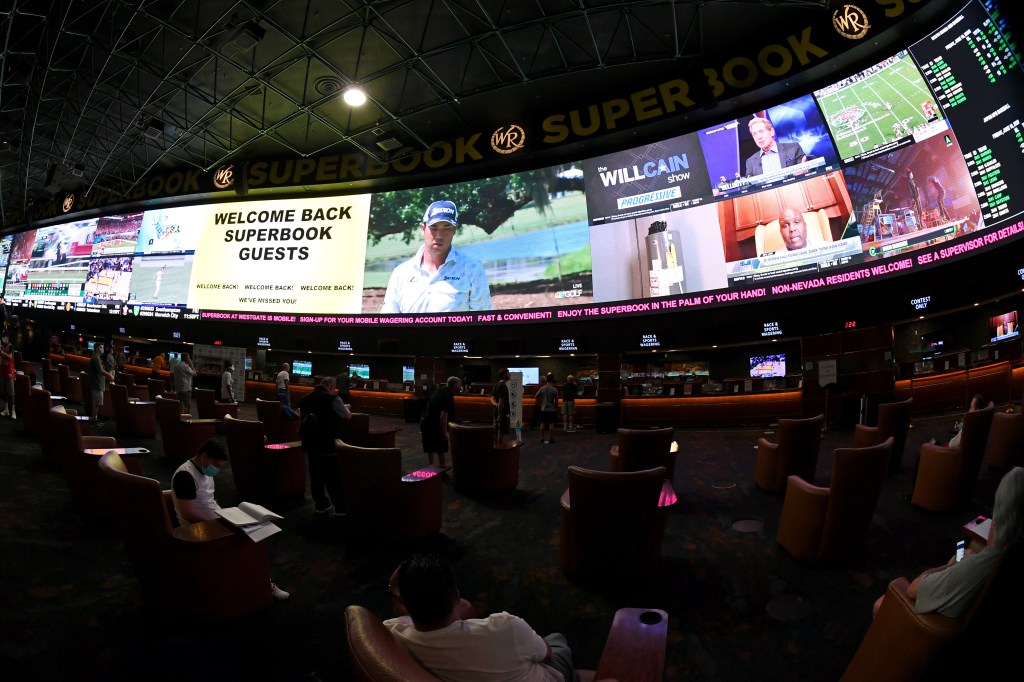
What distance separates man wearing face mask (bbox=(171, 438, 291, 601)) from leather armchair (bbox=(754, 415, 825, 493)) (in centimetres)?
471

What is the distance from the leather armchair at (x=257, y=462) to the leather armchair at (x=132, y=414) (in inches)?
144

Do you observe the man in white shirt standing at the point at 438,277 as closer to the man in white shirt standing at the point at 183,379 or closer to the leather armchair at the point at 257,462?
the man in white shirt standing at the point at 183,379

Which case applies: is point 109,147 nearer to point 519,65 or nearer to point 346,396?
point 346,396

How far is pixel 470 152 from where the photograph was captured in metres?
13.3

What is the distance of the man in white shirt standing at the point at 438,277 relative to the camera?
13352mm

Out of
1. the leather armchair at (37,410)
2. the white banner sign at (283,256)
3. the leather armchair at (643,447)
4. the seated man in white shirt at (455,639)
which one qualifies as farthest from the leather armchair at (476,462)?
the white banner sign at (283,256)

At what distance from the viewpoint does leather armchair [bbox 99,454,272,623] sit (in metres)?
2.55

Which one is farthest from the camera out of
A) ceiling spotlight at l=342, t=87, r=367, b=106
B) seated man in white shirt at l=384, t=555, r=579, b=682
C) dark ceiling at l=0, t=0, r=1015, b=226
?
ceiling spotlight at l=342, t=87, r=367, b=106

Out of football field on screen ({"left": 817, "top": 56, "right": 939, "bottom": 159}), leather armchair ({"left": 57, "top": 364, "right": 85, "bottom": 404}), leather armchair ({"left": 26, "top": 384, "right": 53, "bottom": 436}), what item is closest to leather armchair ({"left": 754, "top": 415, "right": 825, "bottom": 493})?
football field on screen ({"left": 817, "top": 56, "right": 939, "bottom": 159})

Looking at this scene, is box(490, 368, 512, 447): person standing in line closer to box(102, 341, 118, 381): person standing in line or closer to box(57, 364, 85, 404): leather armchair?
box(57, 364, 85, 404): leather armchair

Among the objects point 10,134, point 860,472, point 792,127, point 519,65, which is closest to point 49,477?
point 860,472

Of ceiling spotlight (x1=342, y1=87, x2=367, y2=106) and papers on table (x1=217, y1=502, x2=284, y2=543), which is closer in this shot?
papers on table (x1=217, y1=502, x2=284, y2=543)

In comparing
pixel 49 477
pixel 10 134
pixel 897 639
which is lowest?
pixel 49 477

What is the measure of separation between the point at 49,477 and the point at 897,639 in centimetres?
700
